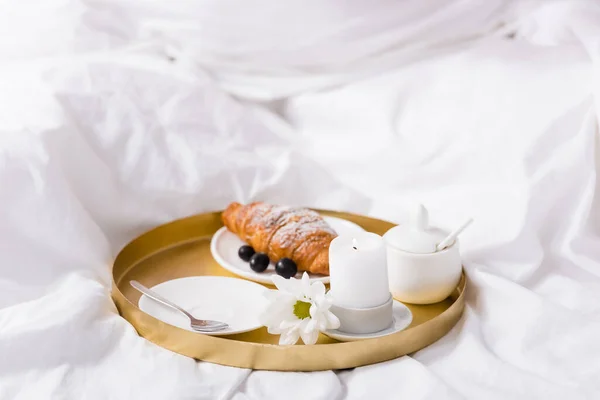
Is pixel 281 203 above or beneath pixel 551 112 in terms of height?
beneath

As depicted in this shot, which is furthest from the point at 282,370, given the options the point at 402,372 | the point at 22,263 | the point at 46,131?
the point at 46,131

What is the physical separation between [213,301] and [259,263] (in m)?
0.10

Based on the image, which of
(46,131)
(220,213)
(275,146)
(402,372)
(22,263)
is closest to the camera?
(402,372)

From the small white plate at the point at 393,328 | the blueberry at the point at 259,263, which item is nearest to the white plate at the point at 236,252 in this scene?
the blueberry at the point at 259,263

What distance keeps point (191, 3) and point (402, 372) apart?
3.02 ft

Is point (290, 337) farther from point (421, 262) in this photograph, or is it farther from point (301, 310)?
point (421, 262)

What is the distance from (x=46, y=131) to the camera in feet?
3.80

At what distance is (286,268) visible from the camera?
3.53 feet

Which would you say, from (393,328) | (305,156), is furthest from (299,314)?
(305,156)

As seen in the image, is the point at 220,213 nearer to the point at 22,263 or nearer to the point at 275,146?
the point at 275,146

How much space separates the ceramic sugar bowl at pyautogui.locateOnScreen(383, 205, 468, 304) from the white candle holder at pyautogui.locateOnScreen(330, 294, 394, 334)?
3.5 inches

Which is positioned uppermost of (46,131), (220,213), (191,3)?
(191,3)

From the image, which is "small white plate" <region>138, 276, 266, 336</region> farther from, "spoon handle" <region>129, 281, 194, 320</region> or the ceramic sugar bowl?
the ceramic sugar bowl

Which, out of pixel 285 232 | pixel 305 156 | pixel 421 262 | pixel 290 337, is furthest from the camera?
pixel 305 156
